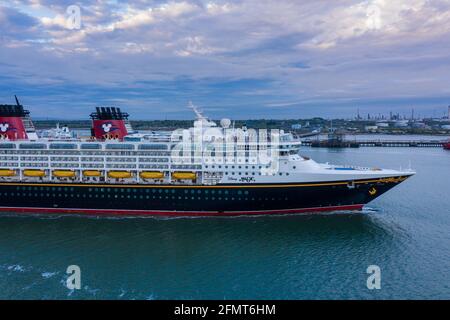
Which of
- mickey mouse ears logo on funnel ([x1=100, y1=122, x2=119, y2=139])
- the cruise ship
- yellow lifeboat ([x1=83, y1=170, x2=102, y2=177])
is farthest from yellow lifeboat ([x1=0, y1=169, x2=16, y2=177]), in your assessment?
mickey mouse ears logo on funnel ([x1=100, y1=122, x2=119, y2=139])

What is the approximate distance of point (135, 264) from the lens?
577 inches

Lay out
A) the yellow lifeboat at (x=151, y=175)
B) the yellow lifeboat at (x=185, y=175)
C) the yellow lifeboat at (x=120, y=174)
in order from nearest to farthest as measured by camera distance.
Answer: the yellow lifeboat at (x=185, y=175) → the yellow lifeboat at (x=151, y=175) → the yellow lifeboat at (x=120, y=174)

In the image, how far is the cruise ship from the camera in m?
20.3

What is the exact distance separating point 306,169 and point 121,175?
1104cm

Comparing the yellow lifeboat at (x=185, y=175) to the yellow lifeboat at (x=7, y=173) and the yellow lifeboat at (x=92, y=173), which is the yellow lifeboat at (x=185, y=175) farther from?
the yellow lifeboat at (x=7, y=173)

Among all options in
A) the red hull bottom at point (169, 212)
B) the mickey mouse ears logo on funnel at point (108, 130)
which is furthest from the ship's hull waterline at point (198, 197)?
the mickey mouse ears logo on funnel at point (108, 130)

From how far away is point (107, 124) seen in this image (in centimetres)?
2458

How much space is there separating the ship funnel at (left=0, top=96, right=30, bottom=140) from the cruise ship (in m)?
1.77

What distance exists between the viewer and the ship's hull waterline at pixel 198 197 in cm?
2033

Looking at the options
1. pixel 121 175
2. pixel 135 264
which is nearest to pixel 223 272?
pixel 135 264

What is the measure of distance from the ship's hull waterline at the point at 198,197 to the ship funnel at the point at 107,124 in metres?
4.41

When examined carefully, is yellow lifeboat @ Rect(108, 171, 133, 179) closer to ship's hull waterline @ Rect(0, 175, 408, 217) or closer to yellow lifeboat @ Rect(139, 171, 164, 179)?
ship's hull waterline @ Rect(0, 175, 408, 217)

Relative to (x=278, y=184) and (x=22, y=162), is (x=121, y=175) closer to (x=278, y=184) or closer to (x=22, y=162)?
(x=22, y=162)
